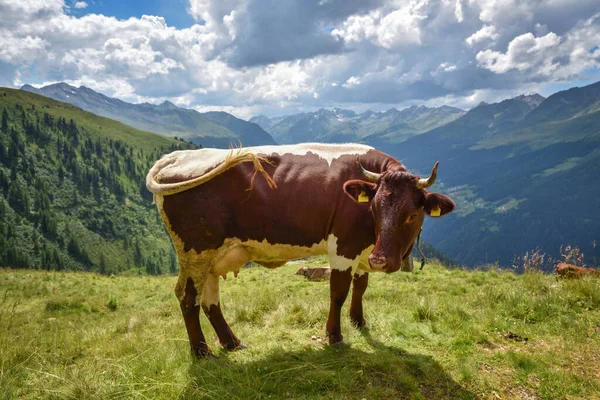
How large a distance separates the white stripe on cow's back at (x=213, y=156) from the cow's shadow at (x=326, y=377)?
3.12m

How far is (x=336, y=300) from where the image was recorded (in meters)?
6.18

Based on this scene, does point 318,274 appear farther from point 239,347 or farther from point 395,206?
point 395,206

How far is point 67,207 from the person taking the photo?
16062 cm

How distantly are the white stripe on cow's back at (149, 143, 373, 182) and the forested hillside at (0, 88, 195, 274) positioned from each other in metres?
140

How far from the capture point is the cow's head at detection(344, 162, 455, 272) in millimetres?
5250

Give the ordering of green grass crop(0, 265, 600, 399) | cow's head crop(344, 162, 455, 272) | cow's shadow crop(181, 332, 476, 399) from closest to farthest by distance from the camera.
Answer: cow's shadow crop(181, 332, 476, 399) → green grass crop(0, 265, 600, 399) → cow's head crop(344, 162, 455, 272)

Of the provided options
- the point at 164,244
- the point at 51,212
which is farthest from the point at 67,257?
the point at 164,244

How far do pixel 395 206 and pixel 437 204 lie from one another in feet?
2.17

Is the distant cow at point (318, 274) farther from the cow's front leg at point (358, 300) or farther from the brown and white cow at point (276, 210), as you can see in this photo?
the brown and white cow at point (276, 210)

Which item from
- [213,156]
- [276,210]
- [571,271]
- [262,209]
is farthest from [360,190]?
[571,271]

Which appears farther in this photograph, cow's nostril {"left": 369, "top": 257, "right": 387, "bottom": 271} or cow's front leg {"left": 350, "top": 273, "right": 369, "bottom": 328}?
cow's front leg {"left": 350, "top": 273, "right": 369, "bottom": 328}

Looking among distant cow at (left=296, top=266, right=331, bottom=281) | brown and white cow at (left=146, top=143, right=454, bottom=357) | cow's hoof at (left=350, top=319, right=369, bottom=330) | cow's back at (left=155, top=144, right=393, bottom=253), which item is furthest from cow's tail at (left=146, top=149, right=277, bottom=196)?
→ distant cow at (left=296, top=266, right=331, bottom=281)

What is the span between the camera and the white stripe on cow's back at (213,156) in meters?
6.14

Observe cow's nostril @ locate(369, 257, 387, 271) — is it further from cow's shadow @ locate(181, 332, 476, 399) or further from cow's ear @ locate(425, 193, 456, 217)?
cow's shadow @ locate(181, 332, 476, 399)
